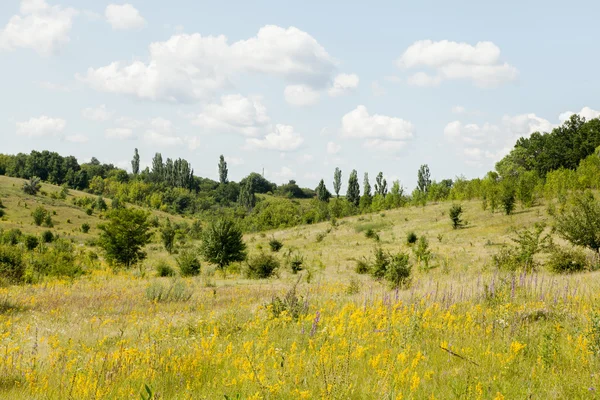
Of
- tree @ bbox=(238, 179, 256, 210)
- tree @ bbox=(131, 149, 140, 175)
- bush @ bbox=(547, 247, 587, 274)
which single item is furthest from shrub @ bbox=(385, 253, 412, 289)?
tree @ bbox=(131, 149, 140, 175)

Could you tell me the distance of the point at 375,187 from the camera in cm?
10475

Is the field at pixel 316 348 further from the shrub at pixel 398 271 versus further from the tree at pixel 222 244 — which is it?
the tree at pixel 222 244

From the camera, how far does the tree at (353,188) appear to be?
322ft

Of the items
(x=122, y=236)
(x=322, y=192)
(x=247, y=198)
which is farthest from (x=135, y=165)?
(x=122, y=236)

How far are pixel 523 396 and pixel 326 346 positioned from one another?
2.00m

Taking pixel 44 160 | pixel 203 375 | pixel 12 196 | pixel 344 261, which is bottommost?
pixel 344 261

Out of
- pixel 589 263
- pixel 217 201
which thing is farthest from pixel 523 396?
pixel 217 201

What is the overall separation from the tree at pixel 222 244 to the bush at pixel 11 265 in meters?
9.14

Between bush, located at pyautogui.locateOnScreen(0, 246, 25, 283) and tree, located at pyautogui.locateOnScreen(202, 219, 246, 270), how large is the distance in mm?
9141

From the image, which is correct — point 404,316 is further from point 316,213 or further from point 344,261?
point 316,213

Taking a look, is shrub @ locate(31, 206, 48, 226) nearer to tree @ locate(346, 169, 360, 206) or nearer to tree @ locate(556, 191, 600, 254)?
tree @ locate(556, 191, 600, 254)

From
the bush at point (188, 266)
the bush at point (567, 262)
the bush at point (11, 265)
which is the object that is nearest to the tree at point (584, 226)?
the bush at point (567, 262)

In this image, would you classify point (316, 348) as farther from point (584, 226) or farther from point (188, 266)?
point (188, 266)

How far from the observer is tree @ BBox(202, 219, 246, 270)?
22.8 m
